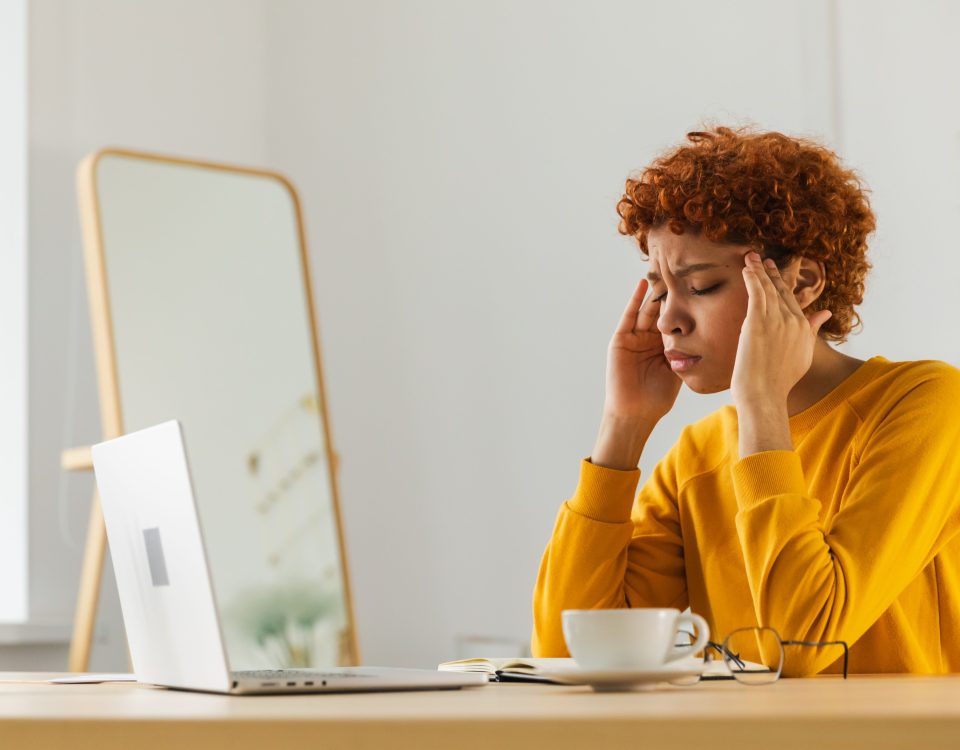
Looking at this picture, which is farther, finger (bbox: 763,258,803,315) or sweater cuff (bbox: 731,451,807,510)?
finger (bbox: 763,258,803,315)

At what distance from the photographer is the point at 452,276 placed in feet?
9.78

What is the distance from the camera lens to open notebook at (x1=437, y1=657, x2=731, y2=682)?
3.00ft

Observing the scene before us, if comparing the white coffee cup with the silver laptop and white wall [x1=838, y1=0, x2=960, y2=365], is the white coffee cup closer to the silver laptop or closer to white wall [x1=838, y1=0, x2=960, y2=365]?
the silver laptop

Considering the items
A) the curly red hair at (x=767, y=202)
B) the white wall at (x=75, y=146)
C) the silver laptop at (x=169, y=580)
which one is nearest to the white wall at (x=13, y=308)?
the white wall at (x=75, y=146)

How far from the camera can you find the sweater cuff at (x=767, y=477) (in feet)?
3.80

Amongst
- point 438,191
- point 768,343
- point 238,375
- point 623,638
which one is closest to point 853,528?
point 768,343

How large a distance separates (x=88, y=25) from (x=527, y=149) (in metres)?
1.10

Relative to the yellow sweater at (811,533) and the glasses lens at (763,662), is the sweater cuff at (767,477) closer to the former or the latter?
the yellow sweater at (811,533)

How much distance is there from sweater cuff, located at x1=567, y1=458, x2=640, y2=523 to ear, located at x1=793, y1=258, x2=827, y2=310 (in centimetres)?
28

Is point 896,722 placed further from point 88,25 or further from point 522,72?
point 88,25

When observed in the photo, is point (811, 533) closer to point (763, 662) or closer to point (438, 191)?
point (763, 662)

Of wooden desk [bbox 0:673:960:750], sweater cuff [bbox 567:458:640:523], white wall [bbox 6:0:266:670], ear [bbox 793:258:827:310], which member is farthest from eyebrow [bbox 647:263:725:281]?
white wall [bbox 6:0:266:670]

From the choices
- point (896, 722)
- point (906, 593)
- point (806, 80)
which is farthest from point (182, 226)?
point (896, 722)

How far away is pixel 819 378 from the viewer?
139 cm
